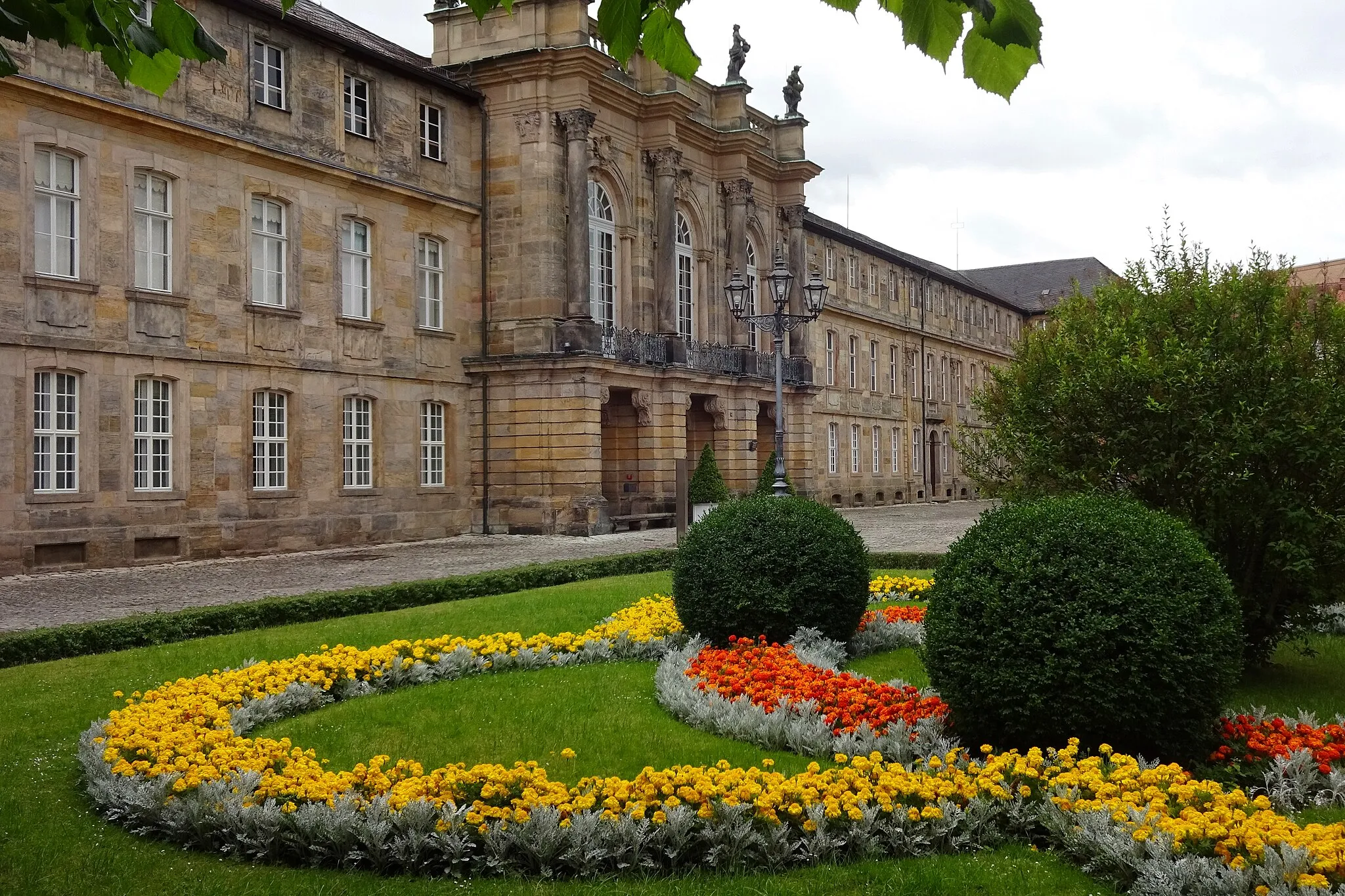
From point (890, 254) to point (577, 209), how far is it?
27702 mm

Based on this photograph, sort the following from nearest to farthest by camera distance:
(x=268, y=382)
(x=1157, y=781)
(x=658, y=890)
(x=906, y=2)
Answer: (x=906, y=2) → (x=658, y=890) → (x=1157, y=781) → (x=268, y=382)

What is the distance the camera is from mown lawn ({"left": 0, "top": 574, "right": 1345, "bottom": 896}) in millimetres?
5719

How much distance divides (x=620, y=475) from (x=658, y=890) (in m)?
27.3

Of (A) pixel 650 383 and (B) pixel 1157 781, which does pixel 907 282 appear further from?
(B) pixel 1157 781

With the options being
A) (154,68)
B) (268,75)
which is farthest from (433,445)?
(154,68)

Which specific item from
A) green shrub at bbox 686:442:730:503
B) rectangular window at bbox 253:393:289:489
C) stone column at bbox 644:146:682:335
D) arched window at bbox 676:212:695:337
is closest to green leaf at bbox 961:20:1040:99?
rectangular window at bbox 253:393:289:489

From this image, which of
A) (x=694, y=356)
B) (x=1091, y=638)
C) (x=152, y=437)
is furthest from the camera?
(x=694, y=356)

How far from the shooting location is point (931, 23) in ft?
10.9

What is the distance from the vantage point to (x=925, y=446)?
59281 mm

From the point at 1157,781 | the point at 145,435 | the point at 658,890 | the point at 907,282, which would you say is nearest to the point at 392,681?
the point at 658,890

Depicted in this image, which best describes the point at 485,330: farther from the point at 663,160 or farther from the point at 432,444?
the point at 663,160

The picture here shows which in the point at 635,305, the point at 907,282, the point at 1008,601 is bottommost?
the point at 1008,601

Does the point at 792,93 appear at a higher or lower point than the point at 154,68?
higher

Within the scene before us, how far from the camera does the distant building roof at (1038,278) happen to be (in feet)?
254
